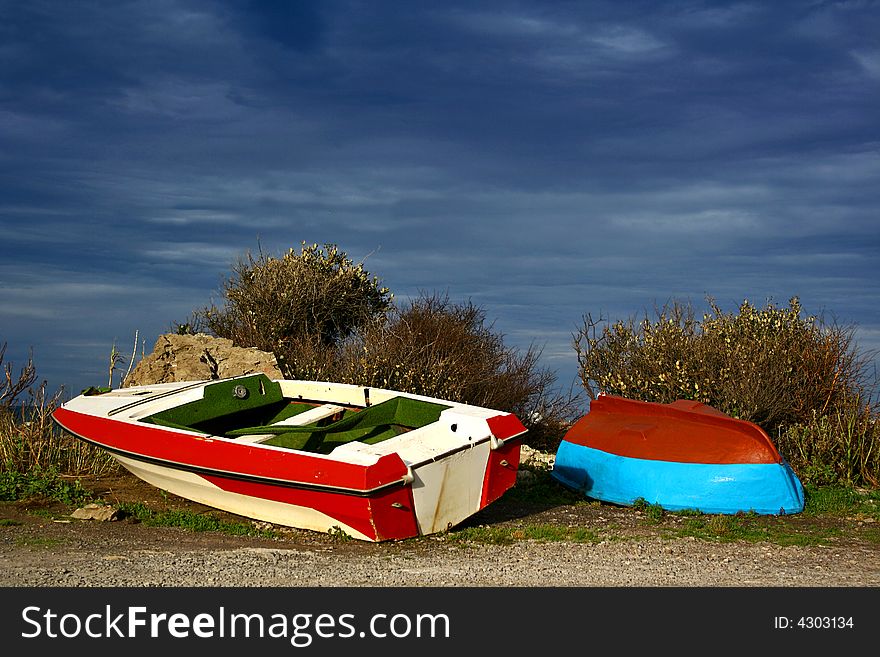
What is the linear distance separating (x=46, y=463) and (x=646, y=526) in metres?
7.36

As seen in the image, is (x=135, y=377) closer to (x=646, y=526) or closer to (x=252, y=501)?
(x=252, y=501)

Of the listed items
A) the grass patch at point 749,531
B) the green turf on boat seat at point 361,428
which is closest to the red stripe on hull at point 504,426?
the green turf on boat seat at point 361,428

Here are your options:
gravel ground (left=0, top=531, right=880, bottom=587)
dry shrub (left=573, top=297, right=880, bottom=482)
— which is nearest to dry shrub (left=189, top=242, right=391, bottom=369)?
dry shrub (left=573, top=297, right=880, bottom=482)

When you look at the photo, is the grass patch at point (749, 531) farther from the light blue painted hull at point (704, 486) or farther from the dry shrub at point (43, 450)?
the dry shrub at point (43, 450)

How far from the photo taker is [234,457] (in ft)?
25.7

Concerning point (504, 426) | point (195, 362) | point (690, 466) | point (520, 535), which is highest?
point (195, 362)

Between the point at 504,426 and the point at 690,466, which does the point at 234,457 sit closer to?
the point at 504,426

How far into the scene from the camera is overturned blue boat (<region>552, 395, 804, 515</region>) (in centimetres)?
918

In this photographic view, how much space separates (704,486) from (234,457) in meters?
4.84

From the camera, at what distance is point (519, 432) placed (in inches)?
331

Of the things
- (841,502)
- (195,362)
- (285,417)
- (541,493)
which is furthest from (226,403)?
(841,502)

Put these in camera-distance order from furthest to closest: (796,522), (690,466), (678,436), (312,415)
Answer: (312,415)
(678,436)
(690,466)
(796,522)

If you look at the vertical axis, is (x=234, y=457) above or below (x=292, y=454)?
below

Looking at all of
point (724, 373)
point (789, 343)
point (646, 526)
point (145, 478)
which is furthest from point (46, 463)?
point (789, 343)
